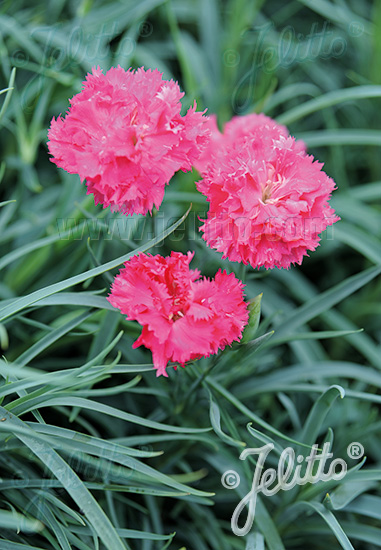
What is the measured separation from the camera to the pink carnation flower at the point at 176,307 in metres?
0.56

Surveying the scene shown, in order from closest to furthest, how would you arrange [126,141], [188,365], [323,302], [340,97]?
[126,141], [188,365], [323,302], [340,97]

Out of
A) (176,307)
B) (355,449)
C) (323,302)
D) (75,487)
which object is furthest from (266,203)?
(355,449)

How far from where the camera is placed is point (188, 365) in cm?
68

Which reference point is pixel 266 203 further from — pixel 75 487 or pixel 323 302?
pixel 75 487

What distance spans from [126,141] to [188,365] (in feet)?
0.97

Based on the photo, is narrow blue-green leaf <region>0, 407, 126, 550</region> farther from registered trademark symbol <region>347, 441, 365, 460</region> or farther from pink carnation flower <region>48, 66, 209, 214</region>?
registered trademark symbol <region>347, 441, 365, 460</region>

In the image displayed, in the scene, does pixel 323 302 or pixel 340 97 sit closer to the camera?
pixel 323 302

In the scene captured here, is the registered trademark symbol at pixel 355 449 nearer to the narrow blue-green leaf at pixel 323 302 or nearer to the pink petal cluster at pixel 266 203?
the narrow blue-green leaf at pixel 323 302

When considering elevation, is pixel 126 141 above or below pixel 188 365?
above

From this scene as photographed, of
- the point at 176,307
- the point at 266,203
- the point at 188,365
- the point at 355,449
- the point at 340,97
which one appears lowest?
the point at 355,449

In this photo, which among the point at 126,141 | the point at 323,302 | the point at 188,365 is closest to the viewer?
the point at 126,141

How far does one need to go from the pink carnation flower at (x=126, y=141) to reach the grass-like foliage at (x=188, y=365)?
76mm

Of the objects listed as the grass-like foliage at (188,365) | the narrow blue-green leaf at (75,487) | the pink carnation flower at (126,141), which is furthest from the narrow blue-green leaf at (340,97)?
the narrow blue-green leaf at (75,487)

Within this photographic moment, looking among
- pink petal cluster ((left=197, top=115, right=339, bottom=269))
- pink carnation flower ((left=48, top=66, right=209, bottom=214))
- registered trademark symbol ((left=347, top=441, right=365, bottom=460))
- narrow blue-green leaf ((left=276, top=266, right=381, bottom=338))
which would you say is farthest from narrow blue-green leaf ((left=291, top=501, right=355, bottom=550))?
pink carnation flower ((left=48, top=66, right=209, bottom=214))
